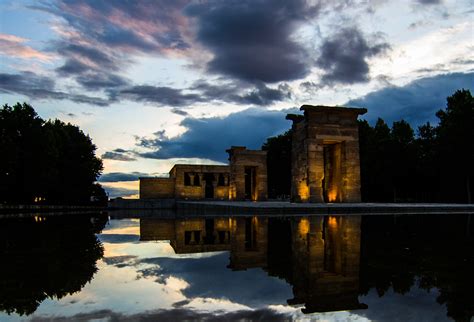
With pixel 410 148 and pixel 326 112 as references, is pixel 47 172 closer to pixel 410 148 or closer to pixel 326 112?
pixel 326 112

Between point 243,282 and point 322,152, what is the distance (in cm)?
2114

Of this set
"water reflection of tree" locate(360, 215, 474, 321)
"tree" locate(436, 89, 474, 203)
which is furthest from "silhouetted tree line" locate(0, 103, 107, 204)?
"tree" locate(436, 89, 474, 203)

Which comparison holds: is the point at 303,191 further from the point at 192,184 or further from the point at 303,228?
the point at 192,184

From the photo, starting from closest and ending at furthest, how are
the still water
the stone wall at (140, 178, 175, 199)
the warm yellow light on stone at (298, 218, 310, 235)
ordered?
the still water → the warm yellow light on stone at (298, 218, 310, 235) → the stone wall at (140, 178, 175, 199)

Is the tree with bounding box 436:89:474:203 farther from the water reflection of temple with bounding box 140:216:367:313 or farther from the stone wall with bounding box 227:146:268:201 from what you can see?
the water reflection of temple with bounding box 140:216:367:313

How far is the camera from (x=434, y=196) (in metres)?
45.1

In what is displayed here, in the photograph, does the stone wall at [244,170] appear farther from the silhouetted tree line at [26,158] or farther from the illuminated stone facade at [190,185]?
the silhouetted tree line at [26,158]

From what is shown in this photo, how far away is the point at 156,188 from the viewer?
194 feet

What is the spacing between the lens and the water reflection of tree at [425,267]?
335cm

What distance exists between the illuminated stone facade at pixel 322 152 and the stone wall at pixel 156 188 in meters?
35.2

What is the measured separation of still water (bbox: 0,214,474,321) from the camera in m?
2.94

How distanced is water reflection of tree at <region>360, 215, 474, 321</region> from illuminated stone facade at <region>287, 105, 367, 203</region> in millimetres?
16610

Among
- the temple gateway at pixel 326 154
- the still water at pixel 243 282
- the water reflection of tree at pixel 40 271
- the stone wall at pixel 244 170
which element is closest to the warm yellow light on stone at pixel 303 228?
the still water at pixel 243 282

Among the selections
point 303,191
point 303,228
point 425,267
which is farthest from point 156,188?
point 425,267
